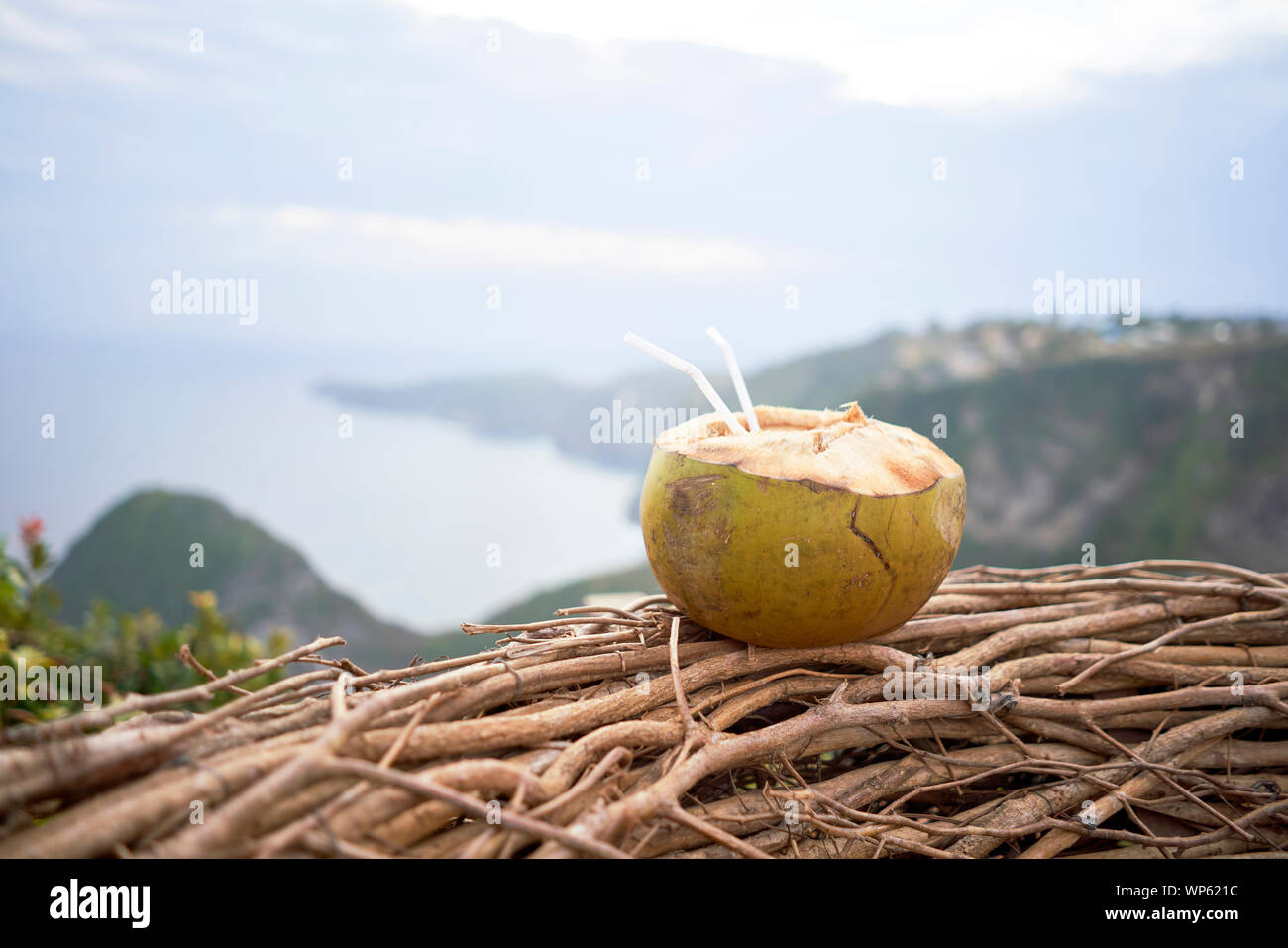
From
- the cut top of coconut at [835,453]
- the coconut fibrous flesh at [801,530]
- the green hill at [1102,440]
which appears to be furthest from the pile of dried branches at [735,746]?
the green hill at [1102,440]

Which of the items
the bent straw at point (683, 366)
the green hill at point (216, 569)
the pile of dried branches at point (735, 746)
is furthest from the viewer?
the green hill at point (216, 569)

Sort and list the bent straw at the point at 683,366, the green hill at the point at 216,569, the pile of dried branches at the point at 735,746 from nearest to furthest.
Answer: the pile of dried branches at the point at 735,746 → the bent straw at the point at 683,366 → the green hill at the point at 216,569

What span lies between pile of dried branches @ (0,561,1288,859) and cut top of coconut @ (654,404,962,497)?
0.25m

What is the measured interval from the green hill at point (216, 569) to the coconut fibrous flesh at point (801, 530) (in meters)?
4.13

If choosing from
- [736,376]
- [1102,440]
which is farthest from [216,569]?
[1102,440]

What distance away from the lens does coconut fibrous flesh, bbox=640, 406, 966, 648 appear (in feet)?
3.48

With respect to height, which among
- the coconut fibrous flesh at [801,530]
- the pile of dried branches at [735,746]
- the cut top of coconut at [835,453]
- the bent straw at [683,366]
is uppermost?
the bent straw at [683,366]

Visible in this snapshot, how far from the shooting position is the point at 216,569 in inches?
194

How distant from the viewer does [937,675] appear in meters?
1.15

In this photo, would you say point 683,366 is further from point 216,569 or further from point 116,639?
point 216,569

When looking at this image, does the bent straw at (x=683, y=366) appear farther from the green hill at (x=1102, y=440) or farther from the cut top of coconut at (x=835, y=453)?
the green hill at (x=1102, y=440)

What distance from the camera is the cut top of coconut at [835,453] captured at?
3.53 feet

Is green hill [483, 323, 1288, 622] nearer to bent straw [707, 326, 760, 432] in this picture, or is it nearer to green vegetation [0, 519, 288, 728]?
green vegetation [0, 519, 288, 728]
